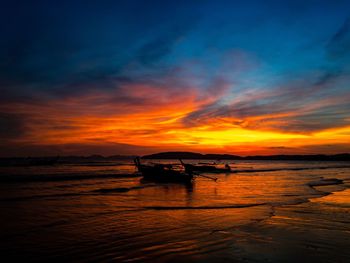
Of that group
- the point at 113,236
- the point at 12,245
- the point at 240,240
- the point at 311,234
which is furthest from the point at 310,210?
the point at 12,245

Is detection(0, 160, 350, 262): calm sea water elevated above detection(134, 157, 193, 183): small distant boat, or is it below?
below

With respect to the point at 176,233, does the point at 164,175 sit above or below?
above

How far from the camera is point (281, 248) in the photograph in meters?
9.74

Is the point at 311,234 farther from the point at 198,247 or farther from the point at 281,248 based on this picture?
the point at 198,247

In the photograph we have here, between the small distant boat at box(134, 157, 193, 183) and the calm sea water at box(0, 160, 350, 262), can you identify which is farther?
the small distant boat at box(134, 157, 193, 183)

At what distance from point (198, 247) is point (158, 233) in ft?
7.73

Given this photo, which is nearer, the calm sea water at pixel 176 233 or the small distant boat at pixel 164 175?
the calm sea water at pixel 176 233

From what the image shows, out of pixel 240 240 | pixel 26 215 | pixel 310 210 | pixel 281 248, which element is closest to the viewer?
pixel 281 248

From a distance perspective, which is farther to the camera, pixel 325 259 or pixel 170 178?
pixel 170 178

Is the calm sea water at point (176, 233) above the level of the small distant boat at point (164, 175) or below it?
below

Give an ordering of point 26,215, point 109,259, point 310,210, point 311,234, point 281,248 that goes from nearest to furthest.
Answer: point 109,259, point 281,248, point 311,234, point 26,215, point 310,210

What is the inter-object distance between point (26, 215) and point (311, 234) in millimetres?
12965

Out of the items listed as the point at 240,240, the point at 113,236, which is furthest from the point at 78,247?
the point at 240,240

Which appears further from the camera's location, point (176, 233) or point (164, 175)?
point (164, 175)
